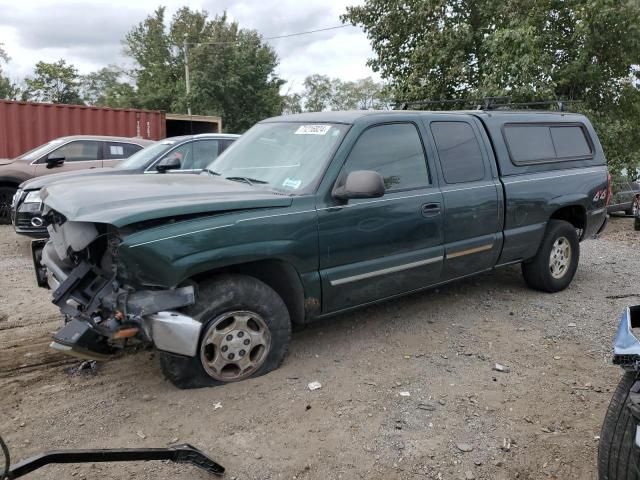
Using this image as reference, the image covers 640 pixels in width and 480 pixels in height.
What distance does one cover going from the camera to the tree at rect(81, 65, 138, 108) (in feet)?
115

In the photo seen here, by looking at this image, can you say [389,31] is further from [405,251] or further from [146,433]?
[146,433]

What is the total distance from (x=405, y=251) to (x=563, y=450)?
1.79 meters

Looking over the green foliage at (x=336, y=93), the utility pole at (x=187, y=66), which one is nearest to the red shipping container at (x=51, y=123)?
the utility pole at (x=187, y=66)

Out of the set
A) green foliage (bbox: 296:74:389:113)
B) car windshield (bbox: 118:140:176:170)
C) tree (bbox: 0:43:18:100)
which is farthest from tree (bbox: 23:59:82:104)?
car windshield (bbox: 118:140:176:170)

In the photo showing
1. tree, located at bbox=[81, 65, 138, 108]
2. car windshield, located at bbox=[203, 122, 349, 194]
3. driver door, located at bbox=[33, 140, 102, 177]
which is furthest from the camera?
tree, located at bbox=[81, 65, 138, 108]

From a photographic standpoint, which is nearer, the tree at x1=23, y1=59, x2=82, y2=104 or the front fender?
the front fender

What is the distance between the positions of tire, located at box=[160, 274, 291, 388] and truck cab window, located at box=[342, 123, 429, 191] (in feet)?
3.72

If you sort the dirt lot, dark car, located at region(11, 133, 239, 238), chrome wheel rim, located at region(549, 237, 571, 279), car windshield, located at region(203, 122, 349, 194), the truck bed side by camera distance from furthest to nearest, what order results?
dark car, located at region(11, 133, 239, 238) < chrome wheel rim, located at region(549, 237, 571, 279) < the truck bed side < car windshield, located at region(203, 122, 349, 194) < the dirt lot

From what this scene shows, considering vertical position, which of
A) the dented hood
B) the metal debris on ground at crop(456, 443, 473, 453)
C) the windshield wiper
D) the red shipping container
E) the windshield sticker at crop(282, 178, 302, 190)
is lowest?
the metal debris on ground at crop(456, 443, 473, 453)

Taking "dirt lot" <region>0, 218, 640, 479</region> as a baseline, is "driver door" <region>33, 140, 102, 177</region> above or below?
above

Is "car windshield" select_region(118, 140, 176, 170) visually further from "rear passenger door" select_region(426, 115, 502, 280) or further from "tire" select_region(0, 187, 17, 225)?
"rear passenger door" select_region(426, 115, 502, 280)

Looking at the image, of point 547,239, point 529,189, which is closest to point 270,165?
point 529,189

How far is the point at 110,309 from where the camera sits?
3096 mm

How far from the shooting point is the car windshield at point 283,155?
12.6 ft
